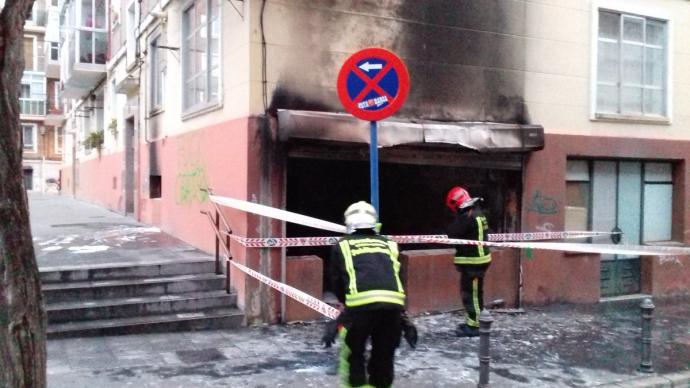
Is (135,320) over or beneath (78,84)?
beneath

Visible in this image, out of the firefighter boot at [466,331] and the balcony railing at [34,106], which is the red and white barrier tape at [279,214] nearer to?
the firefighter boot at [466,331]

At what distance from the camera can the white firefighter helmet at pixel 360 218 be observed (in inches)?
188

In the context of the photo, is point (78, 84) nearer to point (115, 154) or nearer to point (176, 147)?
point (115, 154)

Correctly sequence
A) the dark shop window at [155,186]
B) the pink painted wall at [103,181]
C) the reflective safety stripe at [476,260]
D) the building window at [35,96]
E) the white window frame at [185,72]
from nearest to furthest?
the reflective safety stripe at [476,260] < the white window frame at [185,72] < the dark shop window at [155,186] < the pink painted wall at [103,181] < the building window at [35,96]

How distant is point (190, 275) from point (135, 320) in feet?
3.96

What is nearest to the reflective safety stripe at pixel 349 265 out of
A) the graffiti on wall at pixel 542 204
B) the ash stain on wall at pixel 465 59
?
the ash stain on wall at pixel 465 59

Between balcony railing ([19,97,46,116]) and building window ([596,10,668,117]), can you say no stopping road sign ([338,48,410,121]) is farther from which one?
balcony railing ([19,97,46,116])

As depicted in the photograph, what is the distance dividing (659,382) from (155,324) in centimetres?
556

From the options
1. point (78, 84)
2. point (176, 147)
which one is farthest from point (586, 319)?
point (78, 84)

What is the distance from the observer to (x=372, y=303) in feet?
14.7

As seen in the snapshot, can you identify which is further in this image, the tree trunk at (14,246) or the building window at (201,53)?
the building window at (201,53)

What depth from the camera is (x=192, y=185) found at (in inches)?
425

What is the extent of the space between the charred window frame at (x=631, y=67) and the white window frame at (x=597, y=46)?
0.02 meters

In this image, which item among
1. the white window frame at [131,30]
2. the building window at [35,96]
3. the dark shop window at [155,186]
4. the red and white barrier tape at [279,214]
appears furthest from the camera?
the building window at [35,96]
